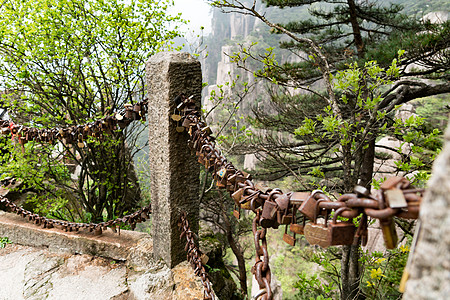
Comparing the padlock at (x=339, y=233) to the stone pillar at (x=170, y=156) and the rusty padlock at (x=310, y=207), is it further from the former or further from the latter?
the stone pillar at (x=170, y=156)

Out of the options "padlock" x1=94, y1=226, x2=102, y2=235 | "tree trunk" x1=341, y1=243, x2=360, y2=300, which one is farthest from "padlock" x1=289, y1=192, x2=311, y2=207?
"tree trunk" x1=341, y1=243, x2=360, y2=300

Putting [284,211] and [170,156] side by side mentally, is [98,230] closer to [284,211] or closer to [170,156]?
[170,156]

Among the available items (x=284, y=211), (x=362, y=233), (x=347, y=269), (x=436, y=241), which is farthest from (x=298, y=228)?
(x=347, y=269)

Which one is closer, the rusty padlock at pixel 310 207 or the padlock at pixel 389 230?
the padlock at pixel 389 230

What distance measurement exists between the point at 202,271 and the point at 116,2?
11.9ft

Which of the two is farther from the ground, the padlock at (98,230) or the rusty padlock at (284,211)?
the rusty padlock at (284,211)

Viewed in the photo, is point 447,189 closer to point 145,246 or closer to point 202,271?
point 202,271

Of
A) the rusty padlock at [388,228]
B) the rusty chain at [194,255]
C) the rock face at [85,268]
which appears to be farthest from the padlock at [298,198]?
the rock face at [85,268]

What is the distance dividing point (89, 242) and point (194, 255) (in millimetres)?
1140

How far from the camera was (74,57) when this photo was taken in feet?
11.5

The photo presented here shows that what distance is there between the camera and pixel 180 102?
1.70 m

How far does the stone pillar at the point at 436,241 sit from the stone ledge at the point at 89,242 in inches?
80.1

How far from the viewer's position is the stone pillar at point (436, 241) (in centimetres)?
37

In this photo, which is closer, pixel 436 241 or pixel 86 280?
pixel 436 241
